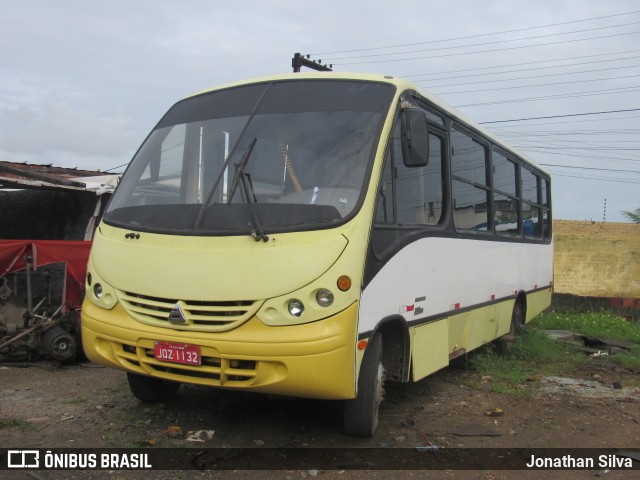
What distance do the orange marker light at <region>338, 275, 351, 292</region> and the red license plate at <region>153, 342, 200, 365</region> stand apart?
1036 mm

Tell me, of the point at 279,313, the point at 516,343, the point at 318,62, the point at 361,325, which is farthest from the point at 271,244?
the point at 318,62

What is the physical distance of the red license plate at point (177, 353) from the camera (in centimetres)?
411

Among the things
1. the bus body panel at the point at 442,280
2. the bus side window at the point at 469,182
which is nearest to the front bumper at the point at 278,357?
the bus body panel at the point at 442,280

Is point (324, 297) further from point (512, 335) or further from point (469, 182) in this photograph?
point (512, 335)

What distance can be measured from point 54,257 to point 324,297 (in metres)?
4.44

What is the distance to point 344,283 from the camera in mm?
4039

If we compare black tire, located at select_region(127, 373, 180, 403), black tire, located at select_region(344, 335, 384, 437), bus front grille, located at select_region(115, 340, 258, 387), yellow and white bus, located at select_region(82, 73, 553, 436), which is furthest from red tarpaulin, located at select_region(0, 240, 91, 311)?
black tire, located at select_region(344, 335, 384, 437)

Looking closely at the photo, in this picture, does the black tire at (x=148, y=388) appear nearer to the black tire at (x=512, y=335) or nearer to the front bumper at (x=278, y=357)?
the front bumper at (x=278, y=357)

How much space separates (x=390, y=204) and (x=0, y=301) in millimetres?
4559

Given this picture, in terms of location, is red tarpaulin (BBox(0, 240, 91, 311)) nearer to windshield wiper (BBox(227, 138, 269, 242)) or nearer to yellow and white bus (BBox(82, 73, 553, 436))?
yellow and white bus (BBox(82, 73, 553, 436))

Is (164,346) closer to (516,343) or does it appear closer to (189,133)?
(189,133)

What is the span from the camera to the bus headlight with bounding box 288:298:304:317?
3.99 m

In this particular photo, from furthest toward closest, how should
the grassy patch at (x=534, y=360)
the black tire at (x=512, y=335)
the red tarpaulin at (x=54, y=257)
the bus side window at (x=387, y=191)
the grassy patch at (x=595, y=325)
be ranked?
the grassy patch at (x=595, y=325), the black tire at (x=512, y=335), the grassy patch at (x=534, y=360), the red tarpaulin at (x=54, y=257), the bus side window at (x=387, y=191)

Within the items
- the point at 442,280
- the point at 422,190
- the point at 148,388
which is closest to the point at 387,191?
the point at 422,190
